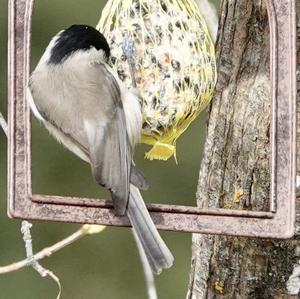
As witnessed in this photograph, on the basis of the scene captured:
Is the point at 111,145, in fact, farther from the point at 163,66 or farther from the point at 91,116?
the point at 163,66

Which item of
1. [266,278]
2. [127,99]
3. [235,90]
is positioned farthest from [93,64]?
[266,278]

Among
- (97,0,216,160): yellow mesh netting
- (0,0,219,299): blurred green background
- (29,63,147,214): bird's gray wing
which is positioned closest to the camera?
(29,63,147,214): bird's gray wing

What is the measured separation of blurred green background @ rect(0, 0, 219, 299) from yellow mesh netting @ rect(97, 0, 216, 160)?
Answer: 300cm

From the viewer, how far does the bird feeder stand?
7.75 feet

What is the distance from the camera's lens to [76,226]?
6.06 metres

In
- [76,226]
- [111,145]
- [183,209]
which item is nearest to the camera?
[183,209]

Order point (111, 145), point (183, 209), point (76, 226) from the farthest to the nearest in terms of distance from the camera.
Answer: point (76, 226) < point (111, 145) < point (183, 209)

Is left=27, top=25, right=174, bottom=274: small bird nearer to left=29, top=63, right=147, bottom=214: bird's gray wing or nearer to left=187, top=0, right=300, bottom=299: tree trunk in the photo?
left=29, top=63, right=147, bottom=214: bird's gray wing

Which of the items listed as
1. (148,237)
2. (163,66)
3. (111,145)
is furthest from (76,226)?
(148,237)

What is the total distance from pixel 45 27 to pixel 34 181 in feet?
2.44

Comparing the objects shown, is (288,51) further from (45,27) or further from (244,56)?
(45,27)

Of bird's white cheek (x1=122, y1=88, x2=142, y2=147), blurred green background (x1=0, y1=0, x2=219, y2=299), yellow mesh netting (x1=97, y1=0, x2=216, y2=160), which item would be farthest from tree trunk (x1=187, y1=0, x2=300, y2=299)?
blurred green background (x1=0, y1=0, x2=219, y2=299)

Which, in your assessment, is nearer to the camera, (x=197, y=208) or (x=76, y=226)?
(x=197, y=208)

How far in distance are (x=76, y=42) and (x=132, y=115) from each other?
8.4 inches
